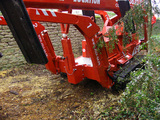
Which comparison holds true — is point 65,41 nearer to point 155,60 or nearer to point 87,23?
point 87,23

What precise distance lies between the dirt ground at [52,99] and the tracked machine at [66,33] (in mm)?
458

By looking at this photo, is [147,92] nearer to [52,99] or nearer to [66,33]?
[66,33]

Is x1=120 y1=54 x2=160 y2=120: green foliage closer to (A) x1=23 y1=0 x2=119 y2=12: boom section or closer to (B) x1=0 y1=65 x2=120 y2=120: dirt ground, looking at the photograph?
(B) x1=0 y1=65 x2=120 y2=120: dirt ground

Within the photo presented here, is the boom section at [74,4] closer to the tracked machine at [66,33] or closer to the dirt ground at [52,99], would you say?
the tracked machine at [66,33]

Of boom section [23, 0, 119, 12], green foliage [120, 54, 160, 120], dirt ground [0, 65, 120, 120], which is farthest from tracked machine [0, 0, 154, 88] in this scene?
green foliage [120, 54, 160, 120]

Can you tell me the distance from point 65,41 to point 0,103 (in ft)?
6.82

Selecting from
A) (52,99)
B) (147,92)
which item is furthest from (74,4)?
(52,99)

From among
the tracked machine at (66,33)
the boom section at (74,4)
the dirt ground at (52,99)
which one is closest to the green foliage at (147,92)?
the dirt ground at (52,99)

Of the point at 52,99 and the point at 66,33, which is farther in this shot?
the point at 52,99

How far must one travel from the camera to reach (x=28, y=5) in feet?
6.23

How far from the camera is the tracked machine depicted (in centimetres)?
142

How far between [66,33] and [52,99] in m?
1.63

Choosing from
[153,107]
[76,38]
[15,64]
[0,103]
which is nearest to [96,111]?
[153,107]

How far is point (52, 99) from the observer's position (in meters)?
3.09
